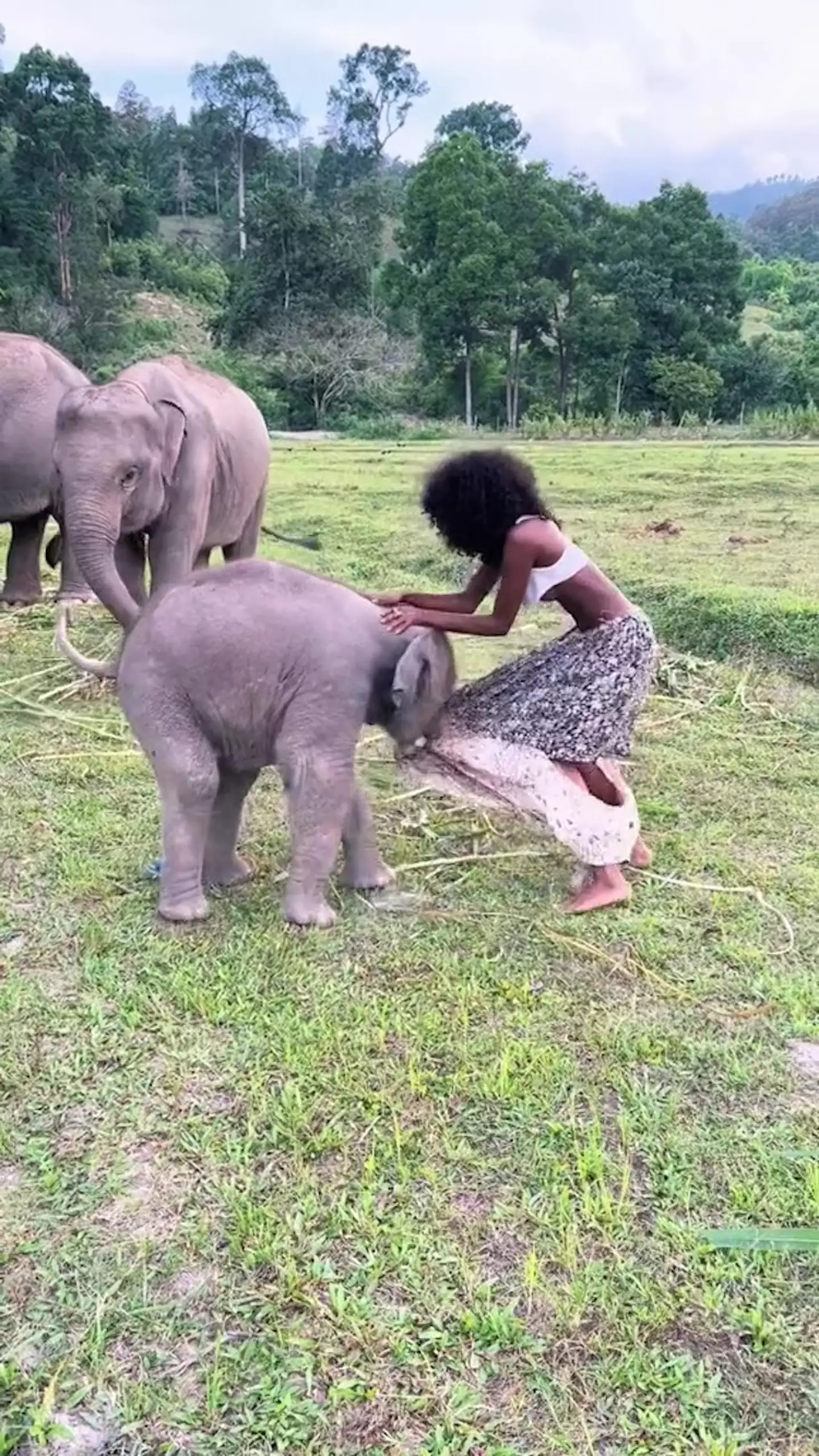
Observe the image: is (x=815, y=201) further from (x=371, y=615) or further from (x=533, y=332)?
(x=371, y=615)

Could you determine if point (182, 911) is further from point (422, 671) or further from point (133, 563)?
point (133, 563)

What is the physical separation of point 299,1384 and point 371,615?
221cm

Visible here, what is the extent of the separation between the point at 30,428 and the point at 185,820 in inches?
174

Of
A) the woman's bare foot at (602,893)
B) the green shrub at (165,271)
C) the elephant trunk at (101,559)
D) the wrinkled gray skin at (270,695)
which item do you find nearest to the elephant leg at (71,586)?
the elephant trunk at (101,559)

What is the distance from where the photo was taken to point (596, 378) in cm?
3597

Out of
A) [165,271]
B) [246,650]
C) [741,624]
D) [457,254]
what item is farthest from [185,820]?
[165,271]

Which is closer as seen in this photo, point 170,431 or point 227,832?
point 227,832

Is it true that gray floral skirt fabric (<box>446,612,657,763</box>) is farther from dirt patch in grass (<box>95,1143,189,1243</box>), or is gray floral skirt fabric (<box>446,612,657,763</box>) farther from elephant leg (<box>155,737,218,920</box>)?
dirt patch in grass (<box>95,1143,189,1243</box>)

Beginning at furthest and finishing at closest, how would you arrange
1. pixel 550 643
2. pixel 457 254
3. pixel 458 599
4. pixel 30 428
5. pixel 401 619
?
1. pixel 457 254
2. pixel 30 428
3. pixel 550 643
4. pixel 458 599
5. pixel 401 619

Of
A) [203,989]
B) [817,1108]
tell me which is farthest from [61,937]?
[817,1108]

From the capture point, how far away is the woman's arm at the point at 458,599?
12.7 ft

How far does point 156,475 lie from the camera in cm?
520

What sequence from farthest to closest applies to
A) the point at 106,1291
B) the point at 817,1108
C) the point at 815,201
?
the point at 815,201 → the point at 817,1108 → the point at 106,1291

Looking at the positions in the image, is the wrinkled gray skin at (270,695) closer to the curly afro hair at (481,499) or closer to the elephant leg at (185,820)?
the elephant leg at (185,820)
